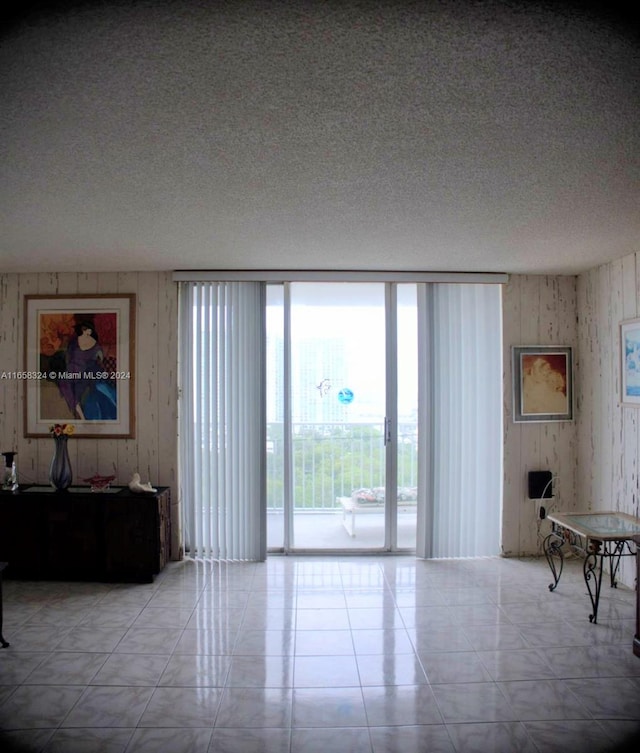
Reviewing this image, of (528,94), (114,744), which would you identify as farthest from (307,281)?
(114,744)

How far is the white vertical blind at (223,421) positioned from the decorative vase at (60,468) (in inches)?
34.0

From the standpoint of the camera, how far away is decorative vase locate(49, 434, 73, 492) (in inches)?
152

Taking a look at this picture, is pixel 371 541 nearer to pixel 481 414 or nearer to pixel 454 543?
pixel 454 543

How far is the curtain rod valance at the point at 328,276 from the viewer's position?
413cm

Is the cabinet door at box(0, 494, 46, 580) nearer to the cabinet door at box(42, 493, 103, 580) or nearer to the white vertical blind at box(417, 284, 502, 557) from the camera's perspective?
the cabinet door at box(42, 493, 103, 580)

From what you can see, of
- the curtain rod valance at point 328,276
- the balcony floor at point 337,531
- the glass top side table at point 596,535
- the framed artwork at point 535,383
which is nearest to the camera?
the glass top side table at point 596,535

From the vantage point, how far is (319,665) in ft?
8.73

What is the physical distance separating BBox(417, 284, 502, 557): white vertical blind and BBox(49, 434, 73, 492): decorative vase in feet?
9.34

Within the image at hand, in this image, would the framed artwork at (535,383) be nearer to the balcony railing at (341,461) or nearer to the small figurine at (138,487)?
the balcony railing at (341,461)

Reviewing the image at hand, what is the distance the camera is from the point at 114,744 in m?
2.06

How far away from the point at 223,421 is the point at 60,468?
1.28 m

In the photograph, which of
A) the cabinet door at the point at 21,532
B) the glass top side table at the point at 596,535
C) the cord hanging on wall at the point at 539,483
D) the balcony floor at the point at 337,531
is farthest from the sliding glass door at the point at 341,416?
the cabinet door at the point at 21,532

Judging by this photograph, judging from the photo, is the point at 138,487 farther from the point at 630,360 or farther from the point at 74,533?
the point at 630,360

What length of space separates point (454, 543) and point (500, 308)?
2.04m
